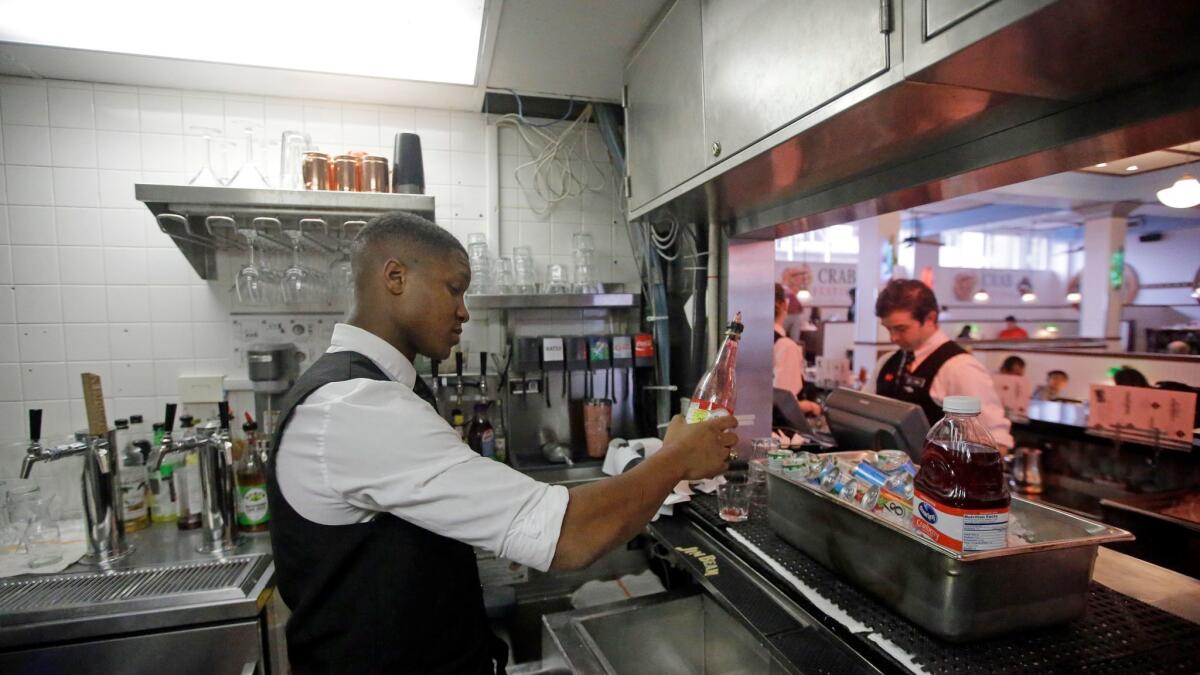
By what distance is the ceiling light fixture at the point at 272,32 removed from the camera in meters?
1.83

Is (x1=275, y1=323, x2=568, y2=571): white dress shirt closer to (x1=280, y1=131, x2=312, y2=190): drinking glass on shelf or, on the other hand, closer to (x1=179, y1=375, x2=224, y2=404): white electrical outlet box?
(x1=280, y1=131, x2=312, y2=190): drinking glass on shelf

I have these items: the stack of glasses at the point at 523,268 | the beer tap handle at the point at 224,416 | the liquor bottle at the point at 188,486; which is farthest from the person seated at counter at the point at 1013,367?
the liquor bottle at the point at 188,486

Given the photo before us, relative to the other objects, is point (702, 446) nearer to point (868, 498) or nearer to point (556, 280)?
point (868, 498)

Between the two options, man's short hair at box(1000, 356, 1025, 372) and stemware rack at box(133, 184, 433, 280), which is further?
man's short hair at box(1000, 356, 1025, 372)

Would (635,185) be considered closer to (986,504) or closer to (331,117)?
(331,117)

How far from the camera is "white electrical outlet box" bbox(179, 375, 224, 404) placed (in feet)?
7.63

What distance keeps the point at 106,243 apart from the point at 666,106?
2313mm

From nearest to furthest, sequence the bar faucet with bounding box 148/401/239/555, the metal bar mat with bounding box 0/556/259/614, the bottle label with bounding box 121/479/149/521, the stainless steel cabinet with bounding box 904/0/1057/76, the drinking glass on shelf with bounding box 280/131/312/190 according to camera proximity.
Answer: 1. the stainless steel cabinet with bounding box 904/0/1057/76
2. the metal bar mat with bounding box 0/556/259/614
3. the bar faucet with bounding box 148/401/239/555
4. the bottle label with bounding box 121/479/149/521
5. the drinking glass on shelf with bounding box 280/131/312/190

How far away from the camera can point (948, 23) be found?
77cm

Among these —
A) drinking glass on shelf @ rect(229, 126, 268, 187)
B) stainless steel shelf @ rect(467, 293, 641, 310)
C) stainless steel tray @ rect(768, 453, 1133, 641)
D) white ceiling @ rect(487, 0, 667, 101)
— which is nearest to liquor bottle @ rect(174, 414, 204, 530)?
drinking glass on shelf @ rect(229, 126, 268, 187)

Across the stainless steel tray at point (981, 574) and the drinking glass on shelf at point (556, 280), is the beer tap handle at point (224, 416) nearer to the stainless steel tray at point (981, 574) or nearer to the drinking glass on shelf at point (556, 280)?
the drinking glass on shelf at point (556, 280)

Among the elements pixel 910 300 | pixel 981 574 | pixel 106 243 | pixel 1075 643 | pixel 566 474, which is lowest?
pixel 566 474

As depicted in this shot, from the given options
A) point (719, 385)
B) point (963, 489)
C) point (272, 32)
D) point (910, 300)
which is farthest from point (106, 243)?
point (910, 300)

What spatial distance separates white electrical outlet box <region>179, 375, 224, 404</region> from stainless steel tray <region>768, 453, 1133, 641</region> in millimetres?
2459
